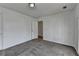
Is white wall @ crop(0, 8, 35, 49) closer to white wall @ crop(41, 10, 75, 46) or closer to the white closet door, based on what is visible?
the white closet door

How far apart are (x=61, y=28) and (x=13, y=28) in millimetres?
3422

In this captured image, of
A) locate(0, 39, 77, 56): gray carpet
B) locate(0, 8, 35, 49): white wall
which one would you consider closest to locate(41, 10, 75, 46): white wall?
locate(0, 39, 77, 56): gray carpet

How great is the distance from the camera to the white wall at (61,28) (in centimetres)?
396

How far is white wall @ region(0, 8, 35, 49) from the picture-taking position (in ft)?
11.7

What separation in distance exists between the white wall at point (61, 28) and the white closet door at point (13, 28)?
88.9 inches

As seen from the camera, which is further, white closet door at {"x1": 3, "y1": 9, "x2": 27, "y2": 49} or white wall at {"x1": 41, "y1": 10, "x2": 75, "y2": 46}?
white wall at {"x1": 41, "y1": 10, "x2": 75, "y2": 46}

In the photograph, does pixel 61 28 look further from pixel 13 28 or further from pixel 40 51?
pixel 13 28

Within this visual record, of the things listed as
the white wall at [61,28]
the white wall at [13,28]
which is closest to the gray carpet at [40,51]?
the white wall at [13,28]

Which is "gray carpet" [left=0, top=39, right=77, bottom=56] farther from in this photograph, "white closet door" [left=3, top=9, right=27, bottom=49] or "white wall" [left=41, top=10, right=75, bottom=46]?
"white wall" [left=41, top=10, right=75, bottom=46]

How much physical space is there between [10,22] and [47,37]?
135 inches

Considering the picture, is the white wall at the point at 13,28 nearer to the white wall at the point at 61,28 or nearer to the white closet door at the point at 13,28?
the white closet door at the point at 13,28

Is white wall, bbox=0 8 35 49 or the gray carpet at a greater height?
white wall, bbox=0 8 35 49

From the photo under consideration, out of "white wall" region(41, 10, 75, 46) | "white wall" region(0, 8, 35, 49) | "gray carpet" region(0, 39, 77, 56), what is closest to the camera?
→ "gray carpet" region(0, 39, 77, 56)

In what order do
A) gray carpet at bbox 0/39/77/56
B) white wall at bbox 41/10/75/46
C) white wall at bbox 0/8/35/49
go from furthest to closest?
white wall at bbox 41/10/75/46
white wall at bbox 0/8/35/49
gray carpet at bbox 0/39/77/56
